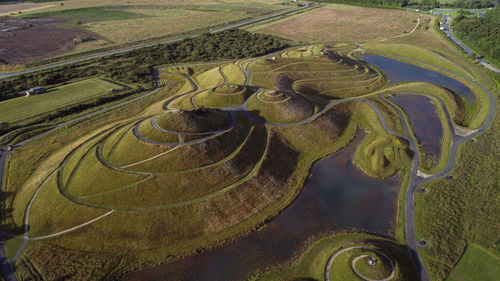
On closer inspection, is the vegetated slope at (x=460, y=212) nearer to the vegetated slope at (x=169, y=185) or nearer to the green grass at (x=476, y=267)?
the green grass at (x=476, y=267)

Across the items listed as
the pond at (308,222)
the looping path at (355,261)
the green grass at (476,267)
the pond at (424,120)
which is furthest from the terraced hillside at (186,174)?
the green grass at (476,267)

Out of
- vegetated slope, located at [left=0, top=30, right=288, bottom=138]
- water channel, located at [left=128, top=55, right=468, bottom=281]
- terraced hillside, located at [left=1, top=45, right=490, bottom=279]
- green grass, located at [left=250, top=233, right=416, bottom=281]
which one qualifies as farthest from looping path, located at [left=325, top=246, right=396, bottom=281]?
vegetated slope, located at [left=0, top=30, right=288, bottom=138]

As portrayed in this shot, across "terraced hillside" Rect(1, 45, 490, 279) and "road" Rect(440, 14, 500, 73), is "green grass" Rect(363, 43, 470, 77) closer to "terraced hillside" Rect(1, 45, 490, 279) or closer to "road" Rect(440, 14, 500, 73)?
"road" Rect(440, 14, 500, 73)

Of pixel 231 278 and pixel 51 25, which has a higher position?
pixel 51 25

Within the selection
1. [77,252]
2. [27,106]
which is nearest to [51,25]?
[27,106]

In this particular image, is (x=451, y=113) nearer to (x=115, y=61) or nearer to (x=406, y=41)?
(x=406, y=41)

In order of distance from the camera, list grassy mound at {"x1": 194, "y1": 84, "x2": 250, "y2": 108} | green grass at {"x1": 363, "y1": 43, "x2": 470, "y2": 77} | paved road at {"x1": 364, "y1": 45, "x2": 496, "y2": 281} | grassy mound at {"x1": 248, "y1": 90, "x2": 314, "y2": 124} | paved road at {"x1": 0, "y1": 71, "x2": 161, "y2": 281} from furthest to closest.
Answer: green grass at {"x1": 363, "y1": 43, "x2": 470, "y2": 77}, grassy mound at {"x1": 194, "y1": 84, "x2": 250, "y2": 108}, grassy mound at {"x1": 248, "y1": 90, "x2": 314, "y2": 124}, paved road at {"x1": 364, "y1": 45, "x2": 496, "y2": 281}, paved road at {"x1": 0, "y1": 71, "x2": 161, "y2": 281}
